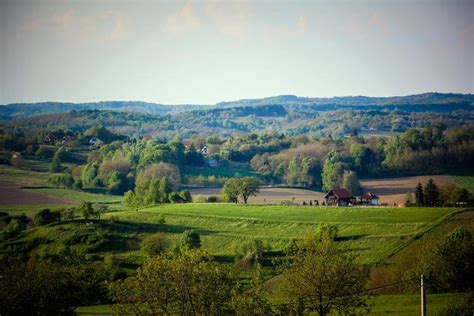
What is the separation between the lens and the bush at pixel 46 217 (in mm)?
79375

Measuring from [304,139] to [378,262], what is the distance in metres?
132

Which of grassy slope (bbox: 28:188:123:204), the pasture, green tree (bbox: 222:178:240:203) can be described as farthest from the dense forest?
green tree (bbox: 222:178:240:203)

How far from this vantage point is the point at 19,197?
310 ft

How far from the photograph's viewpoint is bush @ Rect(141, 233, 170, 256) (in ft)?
218

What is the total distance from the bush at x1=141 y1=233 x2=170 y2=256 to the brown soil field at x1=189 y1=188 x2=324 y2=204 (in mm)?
35291

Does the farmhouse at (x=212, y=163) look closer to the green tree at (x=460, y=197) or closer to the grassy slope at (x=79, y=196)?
the grassy slope at (x=79, y=196)

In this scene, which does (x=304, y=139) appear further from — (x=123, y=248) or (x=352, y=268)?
(x=352, y=268)

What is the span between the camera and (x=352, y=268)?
3575 centimetres

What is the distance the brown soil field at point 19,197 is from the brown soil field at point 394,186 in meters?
53.0

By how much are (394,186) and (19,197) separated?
66.9 meters

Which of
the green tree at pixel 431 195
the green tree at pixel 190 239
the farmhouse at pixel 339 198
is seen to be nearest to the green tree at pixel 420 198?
the green tree at pixel 431 195

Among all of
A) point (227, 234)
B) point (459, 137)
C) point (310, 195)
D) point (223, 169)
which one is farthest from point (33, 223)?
point (459, 137)

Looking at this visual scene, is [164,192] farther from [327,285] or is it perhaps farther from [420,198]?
[327,285]

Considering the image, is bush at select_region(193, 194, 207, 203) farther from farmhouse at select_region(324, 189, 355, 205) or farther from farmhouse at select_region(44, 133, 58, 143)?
farmhouse at select_region(44, 133, 58, 143)
